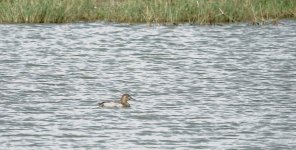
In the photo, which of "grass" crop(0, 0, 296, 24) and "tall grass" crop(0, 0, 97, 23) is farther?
"grass" crop(0, 0, 296, 24)

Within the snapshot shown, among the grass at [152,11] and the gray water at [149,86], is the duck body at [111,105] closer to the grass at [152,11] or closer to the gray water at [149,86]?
the gray water at [149,86]

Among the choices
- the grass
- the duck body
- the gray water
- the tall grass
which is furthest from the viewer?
the grass

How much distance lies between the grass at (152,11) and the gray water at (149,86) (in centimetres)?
29

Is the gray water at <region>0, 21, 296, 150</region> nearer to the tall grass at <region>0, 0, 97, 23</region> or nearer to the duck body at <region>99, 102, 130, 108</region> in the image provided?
the duck body at <region>99, 102, 130, 108</region>

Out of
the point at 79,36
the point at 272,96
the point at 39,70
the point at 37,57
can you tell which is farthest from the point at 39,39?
the point at 272,96

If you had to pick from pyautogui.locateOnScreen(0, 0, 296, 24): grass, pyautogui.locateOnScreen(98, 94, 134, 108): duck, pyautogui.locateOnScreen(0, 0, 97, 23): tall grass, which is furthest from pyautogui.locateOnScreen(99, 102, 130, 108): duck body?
pyautogui.locateOnScreen(0, 0, 97, 23): tall grass

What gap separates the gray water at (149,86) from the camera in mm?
14046

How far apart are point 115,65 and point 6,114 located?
7.43m

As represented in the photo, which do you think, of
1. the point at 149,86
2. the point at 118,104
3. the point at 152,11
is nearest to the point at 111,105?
the point at 118,104

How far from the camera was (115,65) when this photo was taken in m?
23.0

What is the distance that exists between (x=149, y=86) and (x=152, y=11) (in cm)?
1083

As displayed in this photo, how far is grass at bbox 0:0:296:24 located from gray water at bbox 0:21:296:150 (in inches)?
11.6

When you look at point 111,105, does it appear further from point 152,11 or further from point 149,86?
point 152,11

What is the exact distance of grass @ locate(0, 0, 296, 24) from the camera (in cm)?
2970
